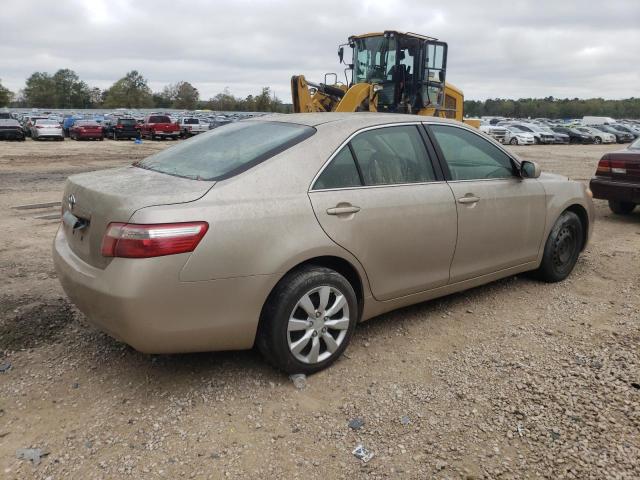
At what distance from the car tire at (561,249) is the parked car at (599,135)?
40.0m

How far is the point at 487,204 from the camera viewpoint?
4152 millimetres

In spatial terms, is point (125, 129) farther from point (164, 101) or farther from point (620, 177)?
point (164, 101)

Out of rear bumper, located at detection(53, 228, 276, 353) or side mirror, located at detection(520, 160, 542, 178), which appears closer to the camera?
rear bumper, located at detection(53, 228, 276, 353)

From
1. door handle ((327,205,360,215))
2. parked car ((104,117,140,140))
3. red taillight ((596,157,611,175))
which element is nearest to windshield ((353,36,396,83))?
red taillight ((596,157,611,175))

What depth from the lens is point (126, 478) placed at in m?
2.44

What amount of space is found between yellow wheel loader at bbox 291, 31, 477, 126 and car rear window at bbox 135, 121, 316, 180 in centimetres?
876

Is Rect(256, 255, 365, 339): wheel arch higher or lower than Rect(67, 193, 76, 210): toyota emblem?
lower

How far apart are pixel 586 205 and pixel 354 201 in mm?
2958

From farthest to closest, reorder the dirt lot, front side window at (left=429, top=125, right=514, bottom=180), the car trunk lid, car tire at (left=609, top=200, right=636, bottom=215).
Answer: car tire at (left=609, top=200, right=636, bottom=215)
front side window at (left=429, top=125, right=514, bottom=180)
the car trunk lid
the dirt lot

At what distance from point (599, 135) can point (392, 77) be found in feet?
111

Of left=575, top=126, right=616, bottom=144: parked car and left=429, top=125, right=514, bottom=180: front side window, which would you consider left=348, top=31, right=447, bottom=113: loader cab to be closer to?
left=429, top=125, right=514, bottom=180: front side window

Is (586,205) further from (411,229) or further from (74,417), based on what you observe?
(74,417)

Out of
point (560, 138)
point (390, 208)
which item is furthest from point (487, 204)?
point (560, 138)

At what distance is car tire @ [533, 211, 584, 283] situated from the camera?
4887mm
